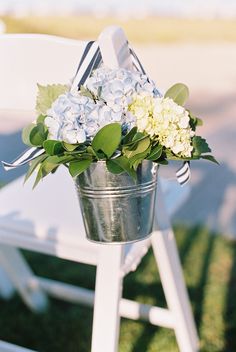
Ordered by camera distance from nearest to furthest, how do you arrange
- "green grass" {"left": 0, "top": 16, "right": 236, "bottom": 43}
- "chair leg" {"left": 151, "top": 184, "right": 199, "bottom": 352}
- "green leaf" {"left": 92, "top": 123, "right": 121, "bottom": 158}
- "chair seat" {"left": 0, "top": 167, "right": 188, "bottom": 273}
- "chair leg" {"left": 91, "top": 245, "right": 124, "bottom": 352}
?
"green leaf" {"left": 92, "top": 123, "right": 121, "bottom": 158} < "chair leg" {"left": 91, "top": 245, "right": 124, "bottom": 352} < "chair seat" {"left": 0, "top": 167, "right": 188, "bottom": 273} < "chair leg" {"left": 151, "top": 184, "right": 199, "bottom": 352} < "green grass" {"left": 0, "top": 16, "right": 236, "bottom": 43}

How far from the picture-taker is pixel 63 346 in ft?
9.25

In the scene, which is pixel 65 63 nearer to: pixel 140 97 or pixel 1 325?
pixel 140 97

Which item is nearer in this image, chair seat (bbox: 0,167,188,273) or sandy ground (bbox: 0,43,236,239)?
chair seat (bbox: 0,167,188,273)

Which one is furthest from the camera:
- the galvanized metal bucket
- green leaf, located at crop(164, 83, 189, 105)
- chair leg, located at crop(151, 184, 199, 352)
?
chair leg, located at crop(151, 184, 199, 352)

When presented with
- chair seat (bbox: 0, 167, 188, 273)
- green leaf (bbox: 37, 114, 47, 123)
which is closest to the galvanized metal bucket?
green leaf (bbox: 37, 114, 47, 123)

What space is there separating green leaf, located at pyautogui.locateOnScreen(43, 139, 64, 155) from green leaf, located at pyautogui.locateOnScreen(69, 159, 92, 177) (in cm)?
4

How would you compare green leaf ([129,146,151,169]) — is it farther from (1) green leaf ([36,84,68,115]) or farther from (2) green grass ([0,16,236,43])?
(2) green grass ([0,16,236,43])

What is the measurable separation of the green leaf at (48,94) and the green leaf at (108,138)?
0.76ft

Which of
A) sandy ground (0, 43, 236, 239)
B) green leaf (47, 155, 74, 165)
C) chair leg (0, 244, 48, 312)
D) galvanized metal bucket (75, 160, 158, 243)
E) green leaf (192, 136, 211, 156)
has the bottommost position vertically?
sandy ground (0, 43, 236, 239)

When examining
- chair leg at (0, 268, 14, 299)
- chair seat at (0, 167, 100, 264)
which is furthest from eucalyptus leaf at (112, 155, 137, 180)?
chair leg at (0, 268, 14, 299)

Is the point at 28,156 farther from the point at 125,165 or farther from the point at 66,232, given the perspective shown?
the point at 66,232

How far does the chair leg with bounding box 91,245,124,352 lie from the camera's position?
1.84 meters

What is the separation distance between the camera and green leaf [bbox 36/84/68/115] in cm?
167

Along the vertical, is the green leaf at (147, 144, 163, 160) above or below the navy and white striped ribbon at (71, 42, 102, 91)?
below
